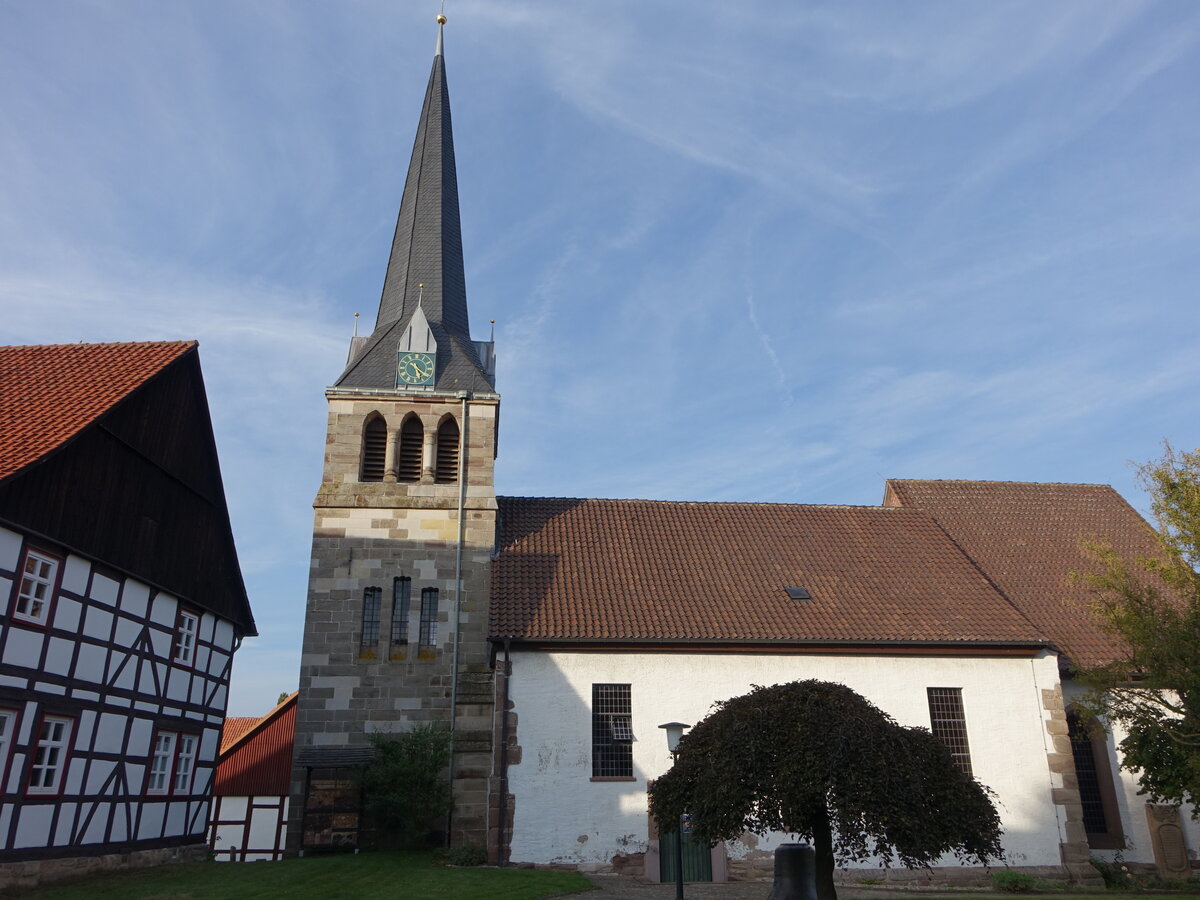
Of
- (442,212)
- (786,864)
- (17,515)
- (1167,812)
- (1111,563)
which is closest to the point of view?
(786,864)

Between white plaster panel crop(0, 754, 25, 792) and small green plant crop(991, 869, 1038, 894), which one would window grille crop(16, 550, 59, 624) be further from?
small green plant crop(991, 869, 1038, 894)

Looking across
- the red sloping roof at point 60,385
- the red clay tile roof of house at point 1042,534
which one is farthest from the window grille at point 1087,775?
the red sloping roof at point 60,385

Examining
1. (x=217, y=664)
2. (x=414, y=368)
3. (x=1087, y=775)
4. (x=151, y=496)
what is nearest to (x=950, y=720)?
(x=1087, y=775)

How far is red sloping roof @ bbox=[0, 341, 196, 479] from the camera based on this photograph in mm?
15000

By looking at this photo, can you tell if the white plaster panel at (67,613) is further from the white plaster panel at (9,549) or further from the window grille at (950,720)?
the window grille at (950,720)

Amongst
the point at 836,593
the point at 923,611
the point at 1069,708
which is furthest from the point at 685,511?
the point at 1069,708

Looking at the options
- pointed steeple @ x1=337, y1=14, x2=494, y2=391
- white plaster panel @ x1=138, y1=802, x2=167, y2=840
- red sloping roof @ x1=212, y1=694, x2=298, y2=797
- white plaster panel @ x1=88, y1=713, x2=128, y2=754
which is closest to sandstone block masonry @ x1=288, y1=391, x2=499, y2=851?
pointed steeple @ x1=337, y1=14, x2=494, y2=391

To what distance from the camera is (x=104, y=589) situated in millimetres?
16219

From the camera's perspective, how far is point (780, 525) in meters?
24.7

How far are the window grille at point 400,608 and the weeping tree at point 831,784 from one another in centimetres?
1032

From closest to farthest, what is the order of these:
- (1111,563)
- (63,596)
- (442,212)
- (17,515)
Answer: (17,515) → (63,596) → (1111,563) → (442,212)

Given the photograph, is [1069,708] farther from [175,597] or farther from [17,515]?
[17,515]

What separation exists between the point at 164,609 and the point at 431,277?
37.4ft

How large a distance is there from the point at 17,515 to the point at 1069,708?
814 inches
